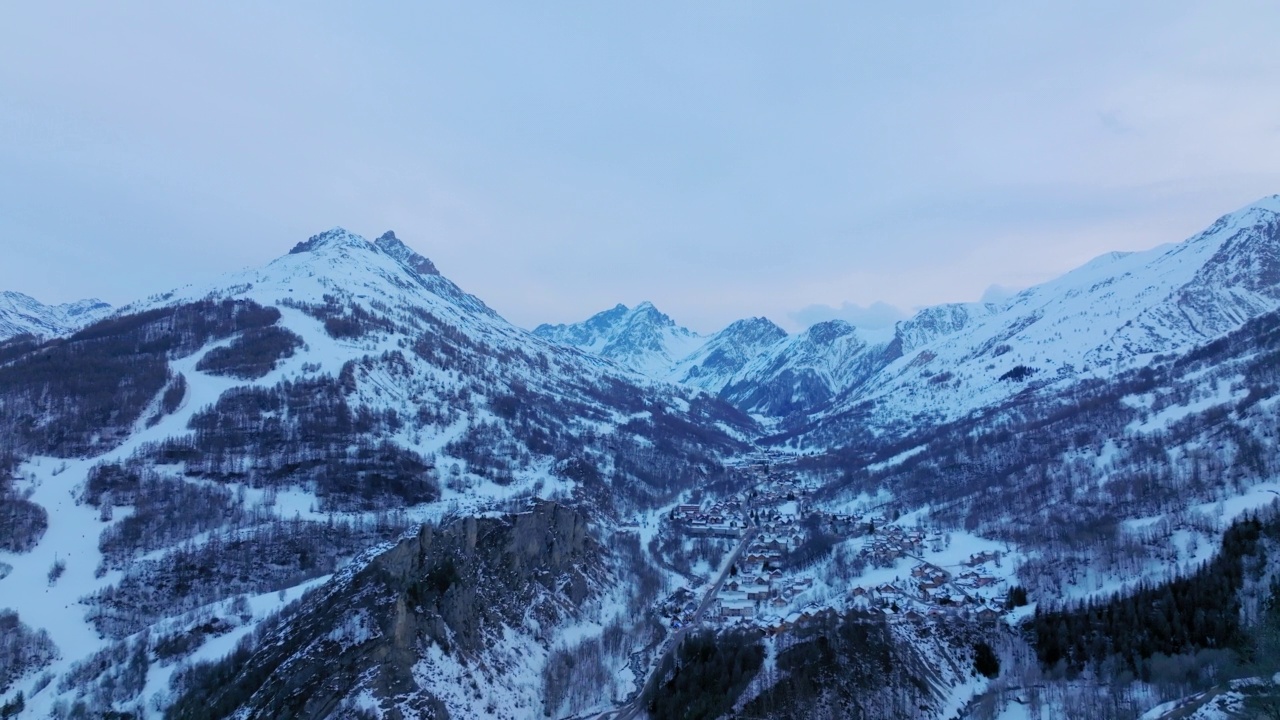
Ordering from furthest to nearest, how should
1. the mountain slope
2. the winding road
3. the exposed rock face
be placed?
1. the mountain slope
2. the winding road
3. the exposed rock face

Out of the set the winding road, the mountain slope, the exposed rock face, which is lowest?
the winding road

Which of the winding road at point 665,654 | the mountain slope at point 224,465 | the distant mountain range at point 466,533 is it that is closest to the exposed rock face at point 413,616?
the distant mountain range at point 466,533

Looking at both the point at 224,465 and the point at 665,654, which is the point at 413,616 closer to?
the point at 665,654

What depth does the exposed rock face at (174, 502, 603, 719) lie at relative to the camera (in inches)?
1906

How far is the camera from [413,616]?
5550 centimetres

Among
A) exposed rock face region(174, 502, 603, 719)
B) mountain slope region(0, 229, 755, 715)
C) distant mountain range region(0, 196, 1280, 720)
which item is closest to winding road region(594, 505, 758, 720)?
distant mountain range region(0, 196, 1280, 720)

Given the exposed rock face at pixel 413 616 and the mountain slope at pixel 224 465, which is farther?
the mountain slope at pixel 224 465

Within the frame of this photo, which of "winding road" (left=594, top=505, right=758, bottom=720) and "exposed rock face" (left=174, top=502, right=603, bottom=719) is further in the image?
"winding road" (left=594, top=505, right=758, bottom=720)

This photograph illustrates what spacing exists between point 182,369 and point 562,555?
75.6 metres

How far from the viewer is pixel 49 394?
9781 centimetres

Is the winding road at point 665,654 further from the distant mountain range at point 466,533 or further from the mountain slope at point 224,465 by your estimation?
the mountain slope at point 224,465

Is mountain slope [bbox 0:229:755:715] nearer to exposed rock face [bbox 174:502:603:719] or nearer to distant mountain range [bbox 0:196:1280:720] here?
distant mountain range [bbox 0:196:1280:720]

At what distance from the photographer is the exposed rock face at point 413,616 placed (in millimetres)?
48406

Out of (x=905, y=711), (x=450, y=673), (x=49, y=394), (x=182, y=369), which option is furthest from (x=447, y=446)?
(x=905, y=711)
